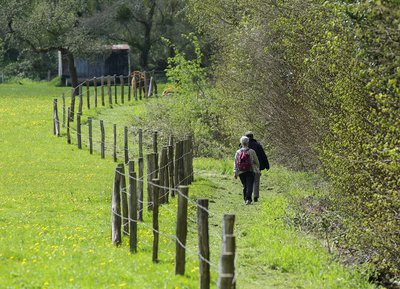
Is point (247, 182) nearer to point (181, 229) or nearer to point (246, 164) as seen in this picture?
point (246, 164)

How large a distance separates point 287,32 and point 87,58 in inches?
1699

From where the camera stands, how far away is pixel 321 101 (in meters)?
24.4

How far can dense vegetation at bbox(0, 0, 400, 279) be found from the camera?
45.6 ft

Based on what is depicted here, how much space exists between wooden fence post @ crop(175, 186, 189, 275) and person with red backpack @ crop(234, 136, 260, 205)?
1022cm

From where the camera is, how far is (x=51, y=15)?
6397 centimetres

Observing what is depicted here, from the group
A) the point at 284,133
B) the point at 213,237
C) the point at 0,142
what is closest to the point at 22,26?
the point at 0,142

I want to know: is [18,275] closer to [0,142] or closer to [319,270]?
[319,270]

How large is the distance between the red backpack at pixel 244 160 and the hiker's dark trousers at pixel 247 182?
255mm

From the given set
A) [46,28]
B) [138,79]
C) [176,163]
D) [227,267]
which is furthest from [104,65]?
[227,267]

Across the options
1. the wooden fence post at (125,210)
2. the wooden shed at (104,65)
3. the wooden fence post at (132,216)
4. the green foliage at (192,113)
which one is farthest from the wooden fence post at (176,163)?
the wooden shed at (104,65)

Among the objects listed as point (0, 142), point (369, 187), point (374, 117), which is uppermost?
point (374, 117)

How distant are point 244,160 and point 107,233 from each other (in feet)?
20.4

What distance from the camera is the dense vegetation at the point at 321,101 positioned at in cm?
1391

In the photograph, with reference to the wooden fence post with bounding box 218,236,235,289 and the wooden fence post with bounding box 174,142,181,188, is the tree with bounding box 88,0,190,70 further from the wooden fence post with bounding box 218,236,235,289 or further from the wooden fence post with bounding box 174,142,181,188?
the wooden fence post with bounding box 218,236,235,289
